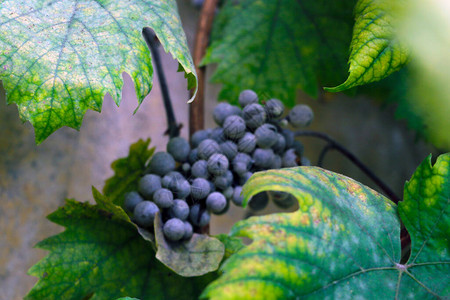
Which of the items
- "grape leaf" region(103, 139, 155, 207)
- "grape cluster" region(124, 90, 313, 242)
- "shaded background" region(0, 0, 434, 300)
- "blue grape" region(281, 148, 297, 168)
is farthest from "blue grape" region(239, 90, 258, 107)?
"shaded background" region(0, 0, 434, 300)

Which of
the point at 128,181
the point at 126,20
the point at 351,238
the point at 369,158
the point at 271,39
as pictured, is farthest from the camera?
the point at 369,158

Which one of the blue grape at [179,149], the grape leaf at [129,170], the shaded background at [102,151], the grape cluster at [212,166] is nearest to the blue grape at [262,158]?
the grape cluster at [212,166]

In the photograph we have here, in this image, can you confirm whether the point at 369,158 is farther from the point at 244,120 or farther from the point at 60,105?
the point at 60,105

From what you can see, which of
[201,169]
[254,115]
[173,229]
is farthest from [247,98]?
[173,229]

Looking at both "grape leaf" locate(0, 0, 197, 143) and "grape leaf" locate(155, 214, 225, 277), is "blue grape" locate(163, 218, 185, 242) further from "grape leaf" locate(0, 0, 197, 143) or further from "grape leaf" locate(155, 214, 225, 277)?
"grape leaf" locate(0, 0, 197, 143)

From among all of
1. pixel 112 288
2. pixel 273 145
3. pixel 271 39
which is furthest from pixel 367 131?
pixel 112 288

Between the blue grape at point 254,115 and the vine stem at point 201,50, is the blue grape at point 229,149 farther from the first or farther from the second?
the vine stem at point 201,50
